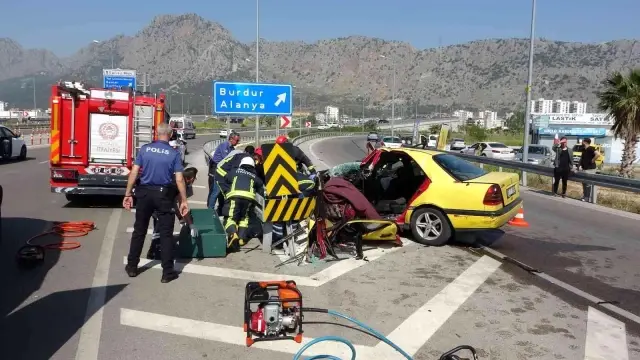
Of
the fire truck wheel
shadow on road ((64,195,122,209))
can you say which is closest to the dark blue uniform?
shadow on road ((64,195,122,209))

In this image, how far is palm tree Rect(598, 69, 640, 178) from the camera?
23.8 meters

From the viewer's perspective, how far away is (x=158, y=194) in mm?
6238

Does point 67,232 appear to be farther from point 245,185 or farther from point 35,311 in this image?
point 35,311

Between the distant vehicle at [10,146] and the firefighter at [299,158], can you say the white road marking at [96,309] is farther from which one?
the distant vehicle at [10,146]

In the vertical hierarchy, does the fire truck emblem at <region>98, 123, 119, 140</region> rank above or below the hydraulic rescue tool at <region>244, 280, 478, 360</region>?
above

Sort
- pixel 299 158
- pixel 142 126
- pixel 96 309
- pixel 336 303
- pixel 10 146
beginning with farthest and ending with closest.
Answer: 1. pixel 10 146
2. pixel 142 126
3. pixel 299 158
4. pixel 336 303
5. pixel 96 309

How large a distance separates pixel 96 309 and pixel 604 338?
15.4 feet

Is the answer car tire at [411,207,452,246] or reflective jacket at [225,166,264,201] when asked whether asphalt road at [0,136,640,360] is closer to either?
car tire at [411,207,452,246]

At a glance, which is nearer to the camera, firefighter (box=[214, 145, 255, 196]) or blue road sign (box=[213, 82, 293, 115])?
Answer: firefighter (box=[214, 145, 255, 196])

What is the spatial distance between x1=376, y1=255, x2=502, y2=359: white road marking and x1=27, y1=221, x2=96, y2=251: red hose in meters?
5.06

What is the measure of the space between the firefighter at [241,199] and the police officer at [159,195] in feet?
5.34

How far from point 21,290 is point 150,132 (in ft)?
21.3

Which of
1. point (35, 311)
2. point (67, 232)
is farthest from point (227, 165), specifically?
point (35, 311)

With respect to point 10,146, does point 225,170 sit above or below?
above
